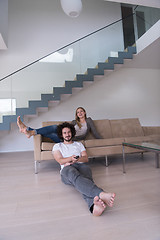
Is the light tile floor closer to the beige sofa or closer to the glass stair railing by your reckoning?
the beige sofa

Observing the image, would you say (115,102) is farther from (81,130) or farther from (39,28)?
(39,28)

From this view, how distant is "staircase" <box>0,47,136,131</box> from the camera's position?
12.7 feet

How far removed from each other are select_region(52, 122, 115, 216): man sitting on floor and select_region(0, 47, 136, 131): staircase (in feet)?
7.42

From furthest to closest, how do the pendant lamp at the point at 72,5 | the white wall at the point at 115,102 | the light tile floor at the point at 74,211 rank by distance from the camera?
the white wall at the point at 115,102 → the pendant lamp at the point at 72,5 → the light tile floor at the point at 74,211

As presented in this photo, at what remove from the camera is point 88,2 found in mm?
5953

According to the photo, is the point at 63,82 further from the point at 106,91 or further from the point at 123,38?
the point at 123,38

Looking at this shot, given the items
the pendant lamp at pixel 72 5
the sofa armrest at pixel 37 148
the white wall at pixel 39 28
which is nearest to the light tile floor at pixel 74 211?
the sofa armrest at pixel 37 148

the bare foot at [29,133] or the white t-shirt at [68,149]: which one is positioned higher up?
the bare foot at [29,133]

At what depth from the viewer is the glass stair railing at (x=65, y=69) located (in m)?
3.94

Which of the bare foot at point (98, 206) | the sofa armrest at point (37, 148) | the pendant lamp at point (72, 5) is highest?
the pendant lamp at point (72, 5)

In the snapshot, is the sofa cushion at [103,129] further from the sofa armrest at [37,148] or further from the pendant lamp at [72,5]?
the pendant lamp at [72,5]

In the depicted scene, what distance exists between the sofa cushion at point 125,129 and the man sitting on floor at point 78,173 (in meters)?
1.57

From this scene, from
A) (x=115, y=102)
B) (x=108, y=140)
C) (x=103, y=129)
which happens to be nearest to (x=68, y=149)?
(x=108, y=140)

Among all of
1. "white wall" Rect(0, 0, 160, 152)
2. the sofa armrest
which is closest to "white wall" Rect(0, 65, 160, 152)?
"white wall" Rect(0, 0, 160, 152)
